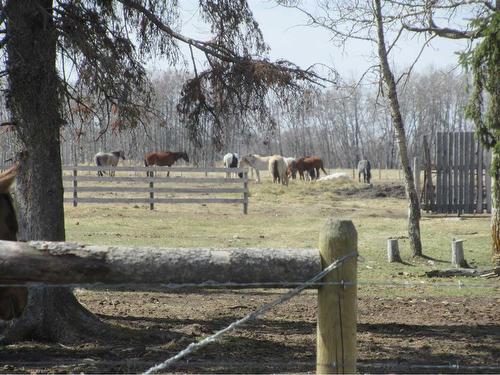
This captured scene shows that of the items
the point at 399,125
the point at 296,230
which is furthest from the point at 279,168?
the point at 399,125

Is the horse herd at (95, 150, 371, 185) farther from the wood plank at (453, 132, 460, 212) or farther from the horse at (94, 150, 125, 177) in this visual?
the wood plank at (453, 132, 460, 212)

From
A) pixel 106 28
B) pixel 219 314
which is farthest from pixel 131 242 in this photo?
pixel 106 28

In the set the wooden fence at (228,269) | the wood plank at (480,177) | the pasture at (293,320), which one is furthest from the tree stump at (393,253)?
the wooden fence at (228,269)

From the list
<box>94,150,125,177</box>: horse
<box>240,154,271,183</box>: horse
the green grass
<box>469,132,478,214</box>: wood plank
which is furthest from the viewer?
<box>240,154,271,183</box>: horse

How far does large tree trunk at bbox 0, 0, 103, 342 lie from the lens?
274 inches

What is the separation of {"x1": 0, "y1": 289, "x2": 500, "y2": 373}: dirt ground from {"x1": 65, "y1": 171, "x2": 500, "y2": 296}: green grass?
5.36ft

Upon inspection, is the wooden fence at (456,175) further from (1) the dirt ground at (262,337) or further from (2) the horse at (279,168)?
(2) the horse at (279,168)

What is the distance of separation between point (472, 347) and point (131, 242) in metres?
9.52

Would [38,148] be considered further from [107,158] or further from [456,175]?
[107,158]

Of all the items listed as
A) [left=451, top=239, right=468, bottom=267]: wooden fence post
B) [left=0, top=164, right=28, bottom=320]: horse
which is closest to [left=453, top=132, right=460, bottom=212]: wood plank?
[left=451, top=239, right=468, bottom=267]: wooden fence post

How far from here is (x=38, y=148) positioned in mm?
7133

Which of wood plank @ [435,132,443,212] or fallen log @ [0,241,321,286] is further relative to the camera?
wood plank @ [435,132,443,212]

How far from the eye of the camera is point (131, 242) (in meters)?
15.3

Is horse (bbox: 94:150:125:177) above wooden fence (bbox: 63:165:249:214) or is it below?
above
